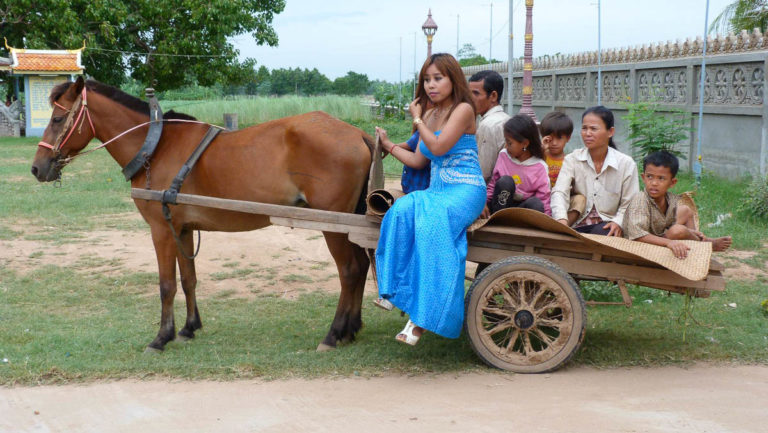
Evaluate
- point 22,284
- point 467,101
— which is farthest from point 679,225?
point 22,284

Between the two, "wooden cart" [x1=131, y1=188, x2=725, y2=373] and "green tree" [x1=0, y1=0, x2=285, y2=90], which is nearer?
"wooden cart" [x1=131, y1=188, x2=725, y2=373]

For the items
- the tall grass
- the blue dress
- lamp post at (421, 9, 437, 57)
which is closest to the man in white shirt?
the blue dress

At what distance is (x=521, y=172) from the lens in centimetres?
457

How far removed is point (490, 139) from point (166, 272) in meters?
2.57

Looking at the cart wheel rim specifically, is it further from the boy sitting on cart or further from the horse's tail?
the horse's tail

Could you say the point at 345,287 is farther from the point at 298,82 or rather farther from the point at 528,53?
the point at 298,82

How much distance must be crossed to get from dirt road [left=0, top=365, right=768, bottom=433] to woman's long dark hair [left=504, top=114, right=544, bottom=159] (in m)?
1.45

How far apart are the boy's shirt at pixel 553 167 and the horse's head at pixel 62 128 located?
338 cm

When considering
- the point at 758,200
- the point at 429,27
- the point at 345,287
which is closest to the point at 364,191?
the point at 345,287

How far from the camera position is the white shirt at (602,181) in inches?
177

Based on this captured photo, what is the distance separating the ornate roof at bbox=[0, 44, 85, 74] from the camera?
77.2 feet

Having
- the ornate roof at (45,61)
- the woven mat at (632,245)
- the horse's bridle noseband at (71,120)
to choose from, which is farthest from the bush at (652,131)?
the ornate roof at (45,61)

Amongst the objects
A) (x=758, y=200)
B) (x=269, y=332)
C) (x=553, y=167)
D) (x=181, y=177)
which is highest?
(x=553, y=167)

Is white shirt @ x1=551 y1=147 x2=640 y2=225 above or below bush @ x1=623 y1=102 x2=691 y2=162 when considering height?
below
